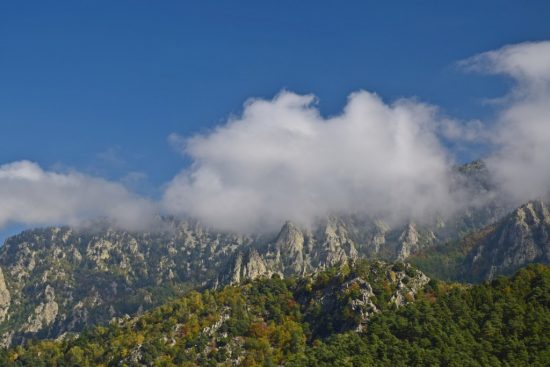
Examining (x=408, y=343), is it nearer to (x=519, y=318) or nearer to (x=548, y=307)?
(x=519, y=318)

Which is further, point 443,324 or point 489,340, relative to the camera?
point 443,324

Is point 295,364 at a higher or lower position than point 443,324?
lower

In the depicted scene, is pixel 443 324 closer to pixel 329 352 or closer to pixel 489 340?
pixel 489 340

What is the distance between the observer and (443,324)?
648 feet

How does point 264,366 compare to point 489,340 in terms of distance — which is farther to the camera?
point 264,366

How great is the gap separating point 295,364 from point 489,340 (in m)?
58.3

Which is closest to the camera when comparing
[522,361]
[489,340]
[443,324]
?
[522,361]

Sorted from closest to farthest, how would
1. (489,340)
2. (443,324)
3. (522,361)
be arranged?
(522,361) < (489,340) < (443,324)

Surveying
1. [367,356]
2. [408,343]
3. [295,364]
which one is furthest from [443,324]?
[295,364]

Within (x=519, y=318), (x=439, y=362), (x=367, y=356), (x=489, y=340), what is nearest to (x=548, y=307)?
(x=519, y=318)

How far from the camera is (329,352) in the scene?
627 feet

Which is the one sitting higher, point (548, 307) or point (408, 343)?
point (548, 307)

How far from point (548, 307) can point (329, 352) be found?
72208 mm

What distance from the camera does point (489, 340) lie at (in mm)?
185000
